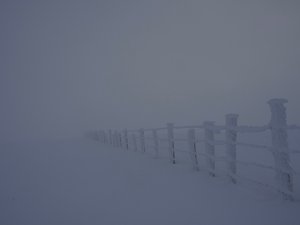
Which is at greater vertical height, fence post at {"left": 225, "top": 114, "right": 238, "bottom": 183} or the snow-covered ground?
fence post at {"left": 225, "top": 114, "right": 238, "bottom": 183}

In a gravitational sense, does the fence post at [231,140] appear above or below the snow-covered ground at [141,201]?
above

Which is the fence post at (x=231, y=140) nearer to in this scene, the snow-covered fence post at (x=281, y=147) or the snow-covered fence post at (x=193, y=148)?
the snow-covered fence post at (x=281, y=147)

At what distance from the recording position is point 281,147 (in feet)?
18.3

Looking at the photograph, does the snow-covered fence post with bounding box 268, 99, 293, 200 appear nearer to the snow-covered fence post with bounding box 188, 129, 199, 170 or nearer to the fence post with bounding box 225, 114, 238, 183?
the fence post with bounding box 225, 114, 238, 183

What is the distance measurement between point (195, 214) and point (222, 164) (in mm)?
6021

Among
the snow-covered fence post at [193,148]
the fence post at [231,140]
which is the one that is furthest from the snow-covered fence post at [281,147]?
the snow-covered fence post at [193,148]

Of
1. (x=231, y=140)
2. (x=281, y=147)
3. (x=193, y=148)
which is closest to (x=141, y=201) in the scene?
(x=231, y=140)

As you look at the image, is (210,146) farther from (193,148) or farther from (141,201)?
(141,201)

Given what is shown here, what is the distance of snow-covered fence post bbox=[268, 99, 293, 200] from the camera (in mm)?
5547

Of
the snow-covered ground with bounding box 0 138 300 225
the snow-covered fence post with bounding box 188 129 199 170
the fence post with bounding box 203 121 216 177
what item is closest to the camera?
the snow-covered ground with bounding box 0 138 300 225

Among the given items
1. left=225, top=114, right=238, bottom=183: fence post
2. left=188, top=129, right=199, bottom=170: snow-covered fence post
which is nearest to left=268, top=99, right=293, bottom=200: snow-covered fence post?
left=225, top=114, right=238, bottom=183: fence post

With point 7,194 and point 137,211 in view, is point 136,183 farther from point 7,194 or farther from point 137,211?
point 7,194

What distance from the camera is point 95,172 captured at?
10578 millimetres

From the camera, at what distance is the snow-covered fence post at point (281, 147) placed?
5547 millimetres
